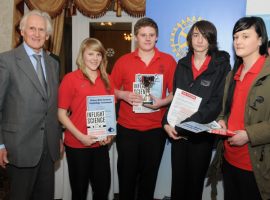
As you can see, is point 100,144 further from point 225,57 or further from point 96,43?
point 225,57

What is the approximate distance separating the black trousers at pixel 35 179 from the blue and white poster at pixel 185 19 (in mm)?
1403

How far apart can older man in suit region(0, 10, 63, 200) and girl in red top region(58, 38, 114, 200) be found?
111mm

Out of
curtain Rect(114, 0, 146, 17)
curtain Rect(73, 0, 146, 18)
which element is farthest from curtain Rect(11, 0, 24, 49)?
curtain Rect(114, 0, 146, 17)

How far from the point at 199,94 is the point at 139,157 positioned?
94 centimetres

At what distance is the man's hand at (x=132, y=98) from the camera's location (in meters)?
2.22

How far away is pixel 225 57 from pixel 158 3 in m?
1.19

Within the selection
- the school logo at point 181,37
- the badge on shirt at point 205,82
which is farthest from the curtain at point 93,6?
the badge on shirt at point 205,82

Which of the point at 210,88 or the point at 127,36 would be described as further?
the point at 127,36

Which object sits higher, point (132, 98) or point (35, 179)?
point (132, 98)

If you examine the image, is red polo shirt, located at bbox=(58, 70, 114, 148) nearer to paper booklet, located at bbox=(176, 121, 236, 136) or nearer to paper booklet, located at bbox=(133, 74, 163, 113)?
paper booklet, located at bbox=(133, 74, 163, 113)

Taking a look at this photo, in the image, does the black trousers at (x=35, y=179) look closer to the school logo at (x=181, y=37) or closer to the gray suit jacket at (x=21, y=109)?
the gray suit jacket at (x=21, y=109)

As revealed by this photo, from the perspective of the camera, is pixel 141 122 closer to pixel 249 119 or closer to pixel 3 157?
pixel 249 119

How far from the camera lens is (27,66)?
70.1 inches

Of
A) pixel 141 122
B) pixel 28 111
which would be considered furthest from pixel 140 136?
pixel 28 111
